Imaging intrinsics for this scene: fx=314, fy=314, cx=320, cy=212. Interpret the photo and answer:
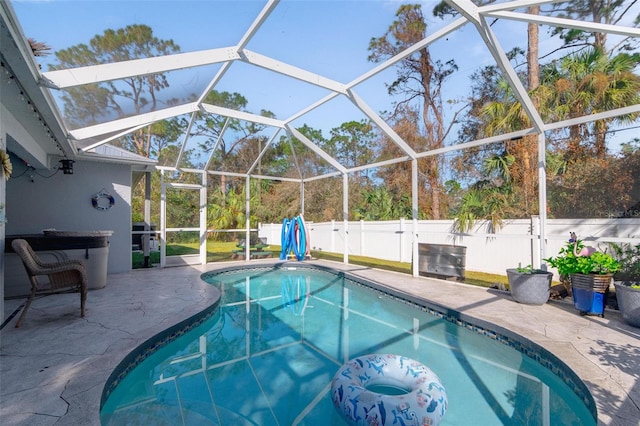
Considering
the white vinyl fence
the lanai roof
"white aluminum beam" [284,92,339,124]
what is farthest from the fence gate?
the white vinyl fence

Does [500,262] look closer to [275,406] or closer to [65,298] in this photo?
[275,406]

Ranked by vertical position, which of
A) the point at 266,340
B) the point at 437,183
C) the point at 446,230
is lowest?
the point at 266,340

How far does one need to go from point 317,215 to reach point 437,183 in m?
6.23

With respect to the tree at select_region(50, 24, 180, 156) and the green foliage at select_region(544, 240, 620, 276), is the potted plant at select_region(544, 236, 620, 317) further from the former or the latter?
the tree at select_region(50, 24, 180, 156)

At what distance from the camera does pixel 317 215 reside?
1612 centimetres

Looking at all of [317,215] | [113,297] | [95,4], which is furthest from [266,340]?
[317,215]

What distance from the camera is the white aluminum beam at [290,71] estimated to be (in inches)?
209

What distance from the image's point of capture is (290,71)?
19.0ft

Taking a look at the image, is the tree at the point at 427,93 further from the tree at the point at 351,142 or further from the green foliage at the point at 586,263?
the green foliage at the point at 586,263

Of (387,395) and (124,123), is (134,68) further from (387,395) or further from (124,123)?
(387,395)

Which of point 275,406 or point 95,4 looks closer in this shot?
point 275,406

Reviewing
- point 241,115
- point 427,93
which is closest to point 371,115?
point 241,115

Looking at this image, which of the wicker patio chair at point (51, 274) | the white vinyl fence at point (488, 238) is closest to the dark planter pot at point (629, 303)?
the white vinyl fence at point (488, 238)

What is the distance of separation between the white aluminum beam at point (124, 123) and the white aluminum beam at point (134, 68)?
187cm
